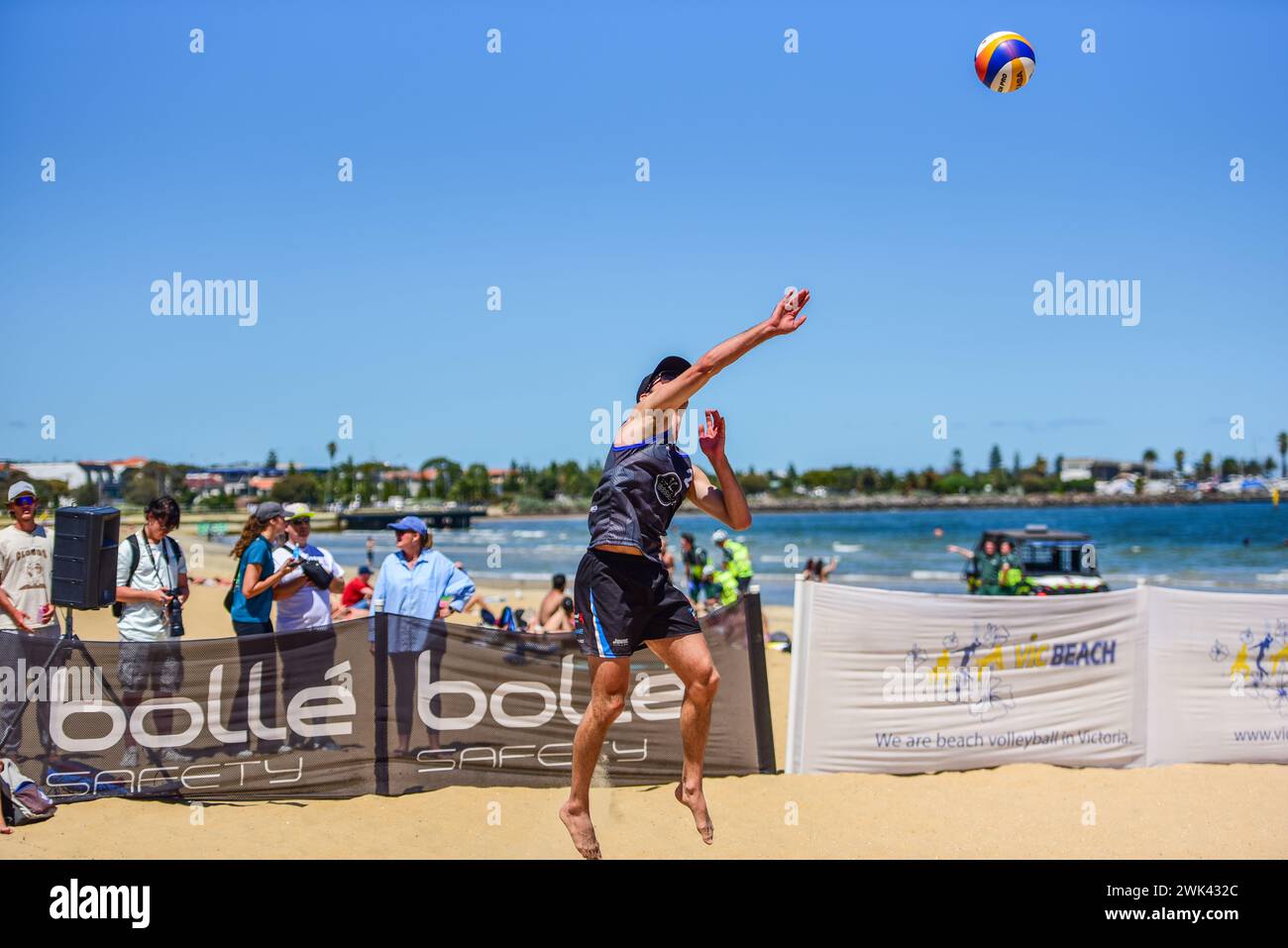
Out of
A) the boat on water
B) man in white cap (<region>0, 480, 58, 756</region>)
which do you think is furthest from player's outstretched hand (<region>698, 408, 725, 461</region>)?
the boat on water

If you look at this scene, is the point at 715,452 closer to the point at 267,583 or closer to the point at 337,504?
the point at 267,583

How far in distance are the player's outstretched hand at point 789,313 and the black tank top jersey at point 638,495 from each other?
665 millimetres

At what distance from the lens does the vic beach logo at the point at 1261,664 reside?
768 centimetres

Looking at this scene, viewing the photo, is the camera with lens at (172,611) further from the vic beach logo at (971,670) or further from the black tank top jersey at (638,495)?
the vic beach logo at (971,670)

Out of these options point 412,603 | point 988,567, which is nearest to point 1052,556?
point 988,567

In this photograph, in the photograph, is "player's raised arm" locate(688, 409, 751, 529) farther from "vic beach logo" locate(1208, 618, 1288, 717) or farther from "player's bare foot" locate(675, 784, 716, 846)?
"vic beach logo" locate(1208, 618, 1288, 717)

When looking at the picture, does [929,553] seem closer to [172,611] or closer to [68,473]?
[68,473]

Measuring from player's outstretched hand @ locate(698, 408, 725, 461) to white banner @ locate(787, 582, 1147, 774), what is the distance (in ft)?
9.47

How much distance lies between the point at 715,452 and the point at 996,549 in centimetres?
1366

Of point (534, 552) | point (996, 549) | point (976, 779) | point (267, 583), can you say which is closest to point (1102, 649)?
point (976, 779)

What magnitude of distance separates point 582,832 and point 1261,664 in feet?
19.4

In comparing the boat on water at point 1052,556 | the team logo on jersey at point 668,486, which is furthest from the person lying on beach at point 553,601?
the boat on water at point 1052,556

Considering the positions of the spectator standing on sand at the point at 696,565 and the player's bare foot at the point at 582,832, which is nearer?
the player's bare foot at the point at 582,832

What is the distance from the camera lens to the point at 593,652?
4031 millimetres
